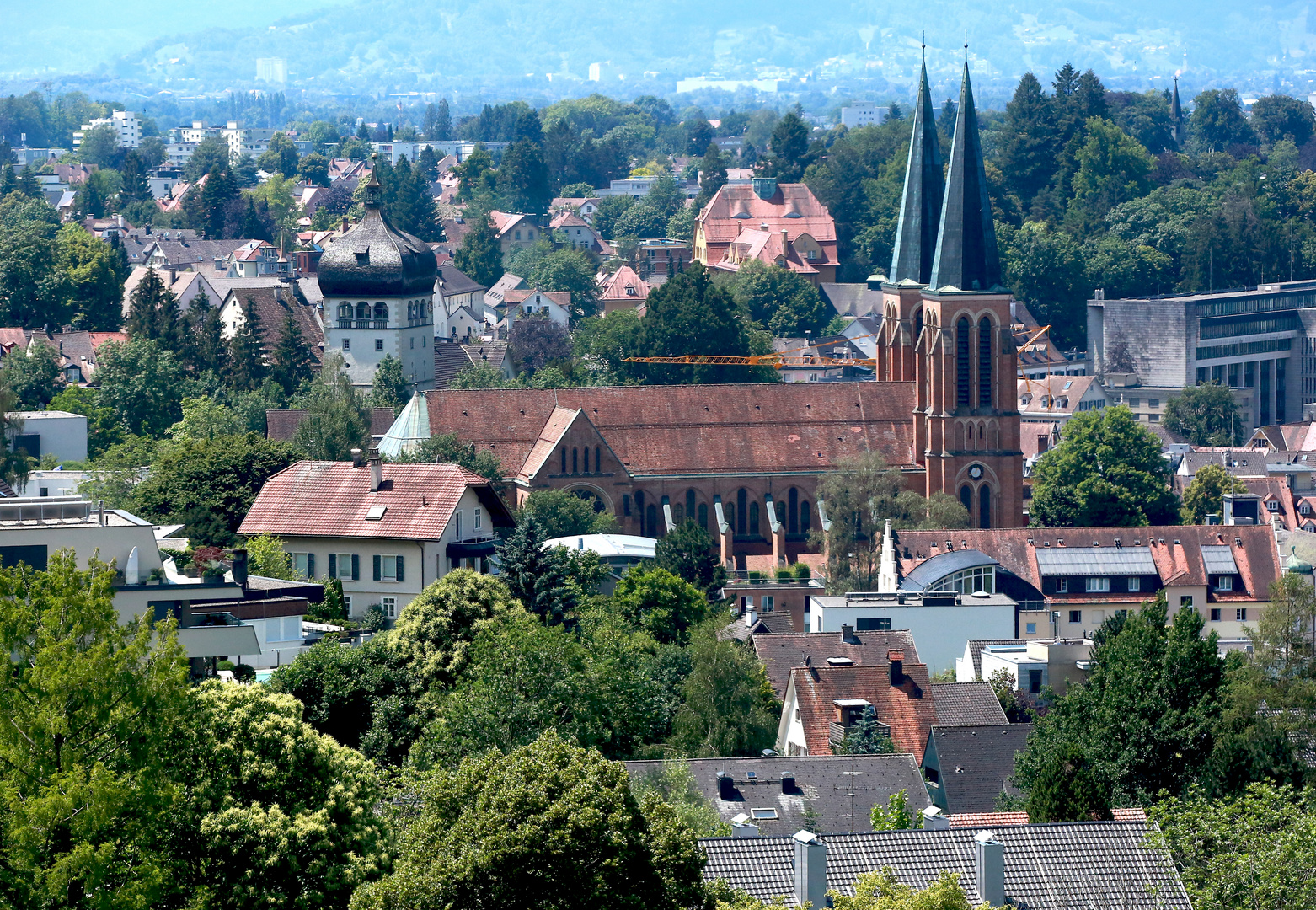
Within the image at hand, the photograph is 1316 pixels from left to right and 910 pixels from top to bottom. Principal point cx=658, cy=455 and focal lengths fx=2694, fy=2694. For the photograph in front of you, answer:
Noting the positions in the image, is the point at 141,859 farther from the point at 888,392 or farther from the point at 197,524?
the point at 888,392

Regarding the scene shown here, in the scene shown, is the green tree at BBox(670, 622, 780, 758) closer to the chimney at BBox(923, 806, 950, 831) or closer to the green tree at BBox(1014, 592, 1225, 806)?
the green tree at BBox(1014, 592, 1225, 806)

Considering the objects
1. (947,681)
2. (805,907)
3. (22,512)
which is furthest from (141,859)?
(947,681)

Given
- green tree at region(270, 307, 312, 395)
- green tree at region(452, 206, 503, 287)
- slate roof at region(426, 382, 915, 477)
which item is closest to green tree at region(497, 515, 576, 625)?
slate roof at region(426, 382, 915, 477)

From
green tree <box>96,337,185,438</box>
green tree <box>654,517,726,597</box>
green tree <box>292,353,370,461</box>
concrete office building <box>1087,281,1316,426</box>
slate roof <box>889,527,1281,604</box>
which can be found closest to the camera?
green tree <box>654,517,726,597</box>

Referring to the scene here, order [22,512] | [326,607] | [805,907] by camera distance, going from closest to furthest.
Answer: [805,907] < [22,512] < [326,607]

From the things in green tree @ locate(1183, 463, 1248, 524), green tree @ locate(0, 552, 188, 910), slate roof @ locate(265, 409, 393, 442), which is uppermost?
green tree @ locate(0, 552, 188, 910)

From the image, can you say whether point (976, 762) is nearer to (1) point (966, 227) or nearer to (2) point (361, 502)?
(2) point (361, 502)

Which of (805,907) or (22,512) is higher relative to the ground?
(22,512)
